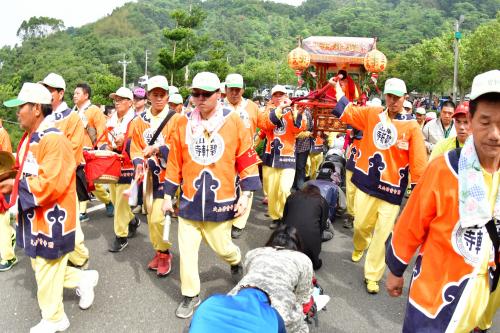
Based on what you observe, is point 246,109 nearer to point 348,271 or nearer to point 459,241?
point 348,271

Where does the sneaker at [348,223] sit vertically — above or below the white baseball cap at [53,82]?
below

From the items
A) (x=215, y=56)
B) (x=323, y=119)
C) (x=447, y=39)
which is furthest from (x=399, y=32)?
(x=323, y=119)

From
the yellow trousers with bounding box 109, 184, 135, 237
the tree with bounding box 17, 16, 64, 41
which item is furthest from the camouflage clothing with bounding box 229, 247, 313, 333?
the tree with bounding box 17, 16, 64, 41

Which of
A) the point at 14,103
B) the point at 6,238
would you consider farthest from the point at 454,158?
the point at 6,238

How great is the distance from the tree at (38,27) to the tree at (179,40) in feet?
275

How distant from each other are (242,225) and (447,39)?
36.3 metres

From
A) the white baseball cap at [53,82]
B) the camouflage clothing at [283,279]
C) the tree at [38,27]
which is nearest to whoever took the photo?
the camouflage clothing at [283,279]

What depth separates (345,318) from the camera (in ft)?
12.3

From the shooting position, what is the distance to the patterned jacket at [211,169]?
3.73 m

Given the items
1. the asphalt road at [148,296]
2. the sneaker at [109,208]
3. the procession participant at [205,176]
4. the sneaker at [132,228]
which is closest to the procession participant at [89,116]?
the sneaker at [109,208]

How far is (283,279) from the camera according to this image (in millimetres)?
2592

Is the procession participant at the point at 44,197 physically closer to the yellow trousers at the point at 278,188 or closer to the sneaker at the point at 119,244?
the sneaker at the point at 119,244

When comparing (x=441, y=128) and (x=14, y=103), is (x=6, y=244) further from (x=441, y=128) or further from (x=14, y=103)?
(x=441, y=128)

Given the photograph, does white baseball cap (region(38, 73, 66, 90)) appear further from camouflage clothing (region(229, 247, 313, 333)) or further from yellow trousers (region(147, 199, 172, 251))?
Result: camouflage clothing (region(229, 247, 313, 333))
